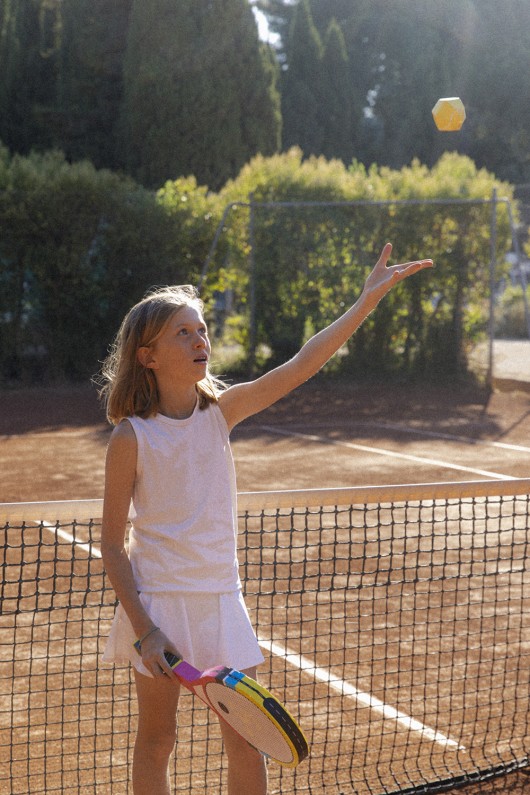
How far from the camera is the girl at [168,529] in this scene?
2.58 metres

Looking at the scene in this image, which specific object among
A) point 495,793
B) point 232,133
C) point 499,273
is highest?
point 232,133

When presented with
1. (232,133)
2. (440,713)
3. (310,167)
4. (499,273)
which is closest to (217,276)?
(310,167)

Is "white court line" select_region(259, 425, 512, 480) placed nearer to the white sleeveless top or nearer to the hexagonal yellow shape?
the hexagonal yellow shape

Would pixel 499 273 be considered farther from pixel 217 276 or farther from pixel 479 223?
pixel 217 276

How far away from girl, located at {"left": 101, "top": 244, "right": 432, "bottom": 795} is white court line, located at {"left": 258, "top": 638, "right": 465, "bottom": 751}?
4.42 ft

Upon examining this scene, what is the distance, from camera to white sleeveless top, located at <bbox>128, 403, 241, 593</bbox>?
2598mm

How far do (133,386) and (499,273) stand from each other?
14405mm

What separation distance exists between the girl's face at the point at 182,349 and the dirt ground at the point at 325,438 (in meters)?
5.93

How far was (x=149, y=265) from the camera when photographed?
15906 millimetres

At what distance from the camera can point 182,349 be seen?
8.70 feet

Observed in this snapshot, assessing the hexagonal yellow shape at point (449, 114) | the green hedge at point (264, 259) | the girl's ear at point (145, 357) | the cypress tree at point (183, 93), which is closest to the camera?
the girl's ear at point (145, 357)

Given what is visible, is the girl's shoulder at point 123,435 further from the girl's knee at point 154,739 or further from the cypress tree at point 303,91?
the cypress tree at point 303,91

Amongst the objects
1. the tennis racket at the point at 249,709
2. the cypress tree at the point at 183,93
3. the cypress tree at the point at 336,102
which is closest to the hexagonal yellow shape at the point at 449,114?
the tennis racket at the point at 249,709

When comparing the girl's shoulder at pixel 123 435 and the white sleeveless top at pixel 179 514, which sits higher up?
the girl's shoulder at pixel 123 435
